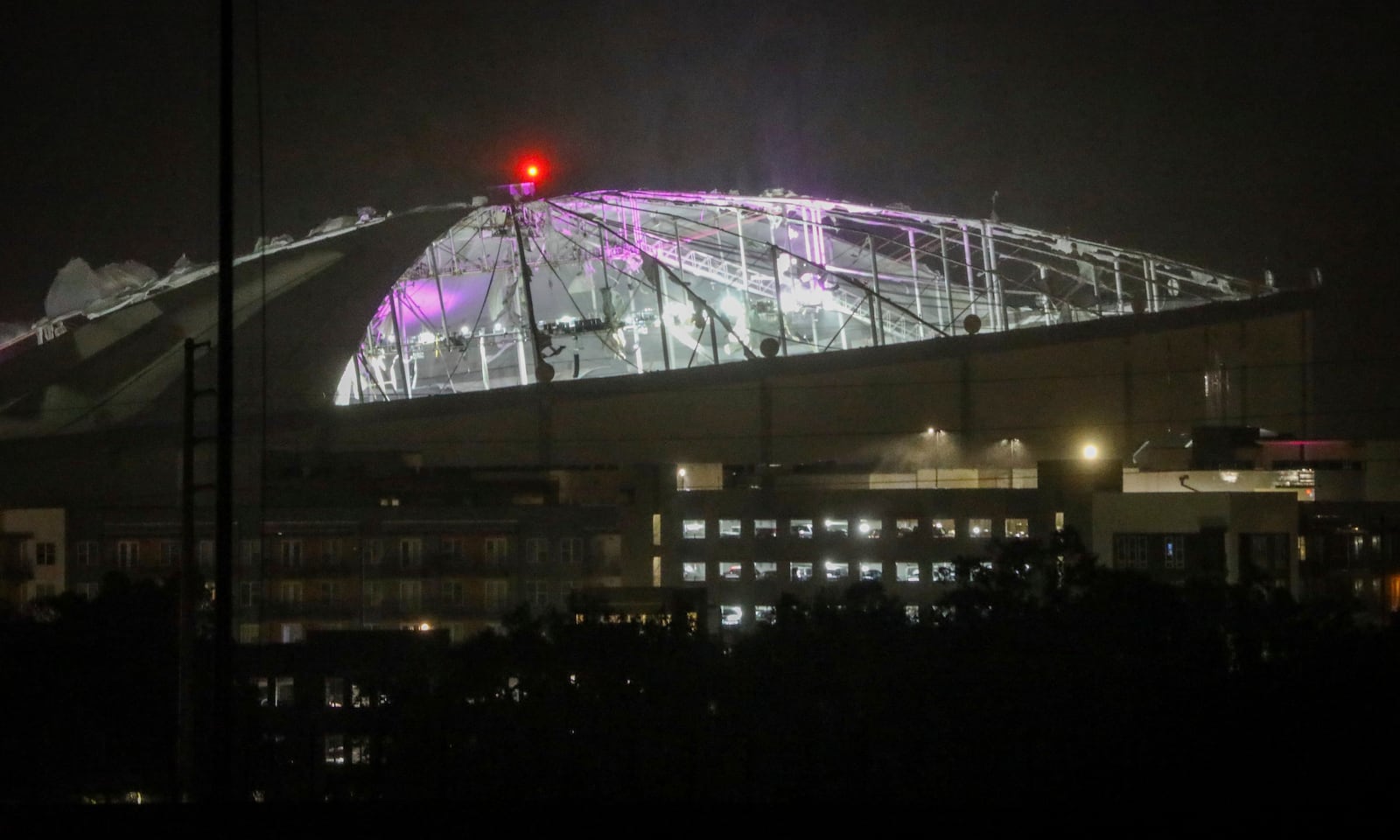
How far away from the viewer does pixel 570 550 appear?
19.1 meters

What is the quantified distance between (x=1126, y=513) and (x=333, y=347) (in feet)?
37.8

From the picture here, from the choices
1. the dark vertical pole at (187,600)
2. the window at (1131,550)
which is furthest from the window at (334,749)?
the window at (1131,550)

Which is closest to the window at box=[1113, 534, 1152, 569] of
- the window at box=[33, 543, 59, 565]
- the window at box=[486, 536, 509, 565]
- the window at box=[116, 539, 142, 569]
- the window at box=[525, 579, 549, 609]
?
the window at box=[525, 579, 549, 609]

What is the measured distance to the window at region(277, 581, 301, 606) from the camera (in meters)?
18.1

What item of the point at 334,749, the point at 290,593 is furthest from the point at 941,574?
the point at 334,749

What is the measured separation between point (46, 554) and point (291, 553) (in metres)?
3.07

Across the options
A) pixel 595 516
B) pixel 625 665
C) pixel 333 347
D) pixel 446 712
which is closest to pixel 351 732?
pixel 446 712

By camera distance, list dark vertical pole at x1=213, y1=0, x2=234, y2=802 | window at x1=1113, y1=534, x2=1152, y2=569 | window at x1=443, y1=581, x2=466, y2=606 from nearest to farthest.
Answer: dark vertical pole at x1=213, y1=0, x2=234, y2=802 → window at x1=443, y1=581, x2=466, y2=606 → window at x1=1113, y1=534, x2=1152, y2=569

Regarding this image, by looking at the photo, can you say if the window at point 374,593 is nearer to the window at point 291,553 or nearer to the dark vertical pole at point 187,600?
the window at point 291,553

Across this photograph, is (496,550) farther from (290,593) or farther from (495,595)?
(290,593)

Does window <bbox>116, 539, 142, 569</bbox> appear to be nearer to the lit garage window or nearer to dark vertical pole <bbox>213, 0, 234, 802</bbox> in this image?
the lit garage window

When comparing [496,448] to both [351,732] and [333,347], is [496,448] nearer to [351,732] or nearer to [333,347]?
[333,347]

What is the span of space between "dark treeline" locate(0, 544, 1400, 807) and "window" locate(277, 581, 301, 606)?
19.6ft

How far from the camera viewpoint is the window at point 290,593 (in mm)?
18062
